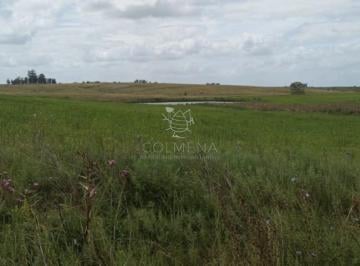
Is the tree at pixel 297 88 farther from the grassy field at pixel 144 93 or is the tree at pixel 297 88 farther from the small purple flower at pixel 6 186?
the small purple flower at pixel 6 186

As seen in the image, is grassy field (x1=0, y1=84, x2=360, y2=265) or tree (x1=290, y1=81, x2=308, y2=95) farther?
tree (x1=290, y1=81, x2=308, y2=95)

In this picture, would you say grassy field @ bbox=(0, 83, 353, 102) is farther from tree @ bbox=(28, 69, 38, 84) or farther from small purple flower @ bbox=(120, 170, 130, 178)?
small purple flower @ bbox=(120, 170, 130, 178)

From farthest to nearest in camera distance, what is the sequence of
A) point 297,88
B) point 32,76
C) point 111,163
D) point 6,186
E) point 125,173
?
point 32,76
point 297,88
point 111,163
point 125,173
point 6,186

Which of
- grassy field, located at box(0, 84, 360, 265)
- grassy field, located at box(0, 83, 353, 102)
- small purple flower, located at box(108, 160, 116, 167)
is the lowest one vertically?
grassy field, located at box(0, 83, 353, 102)

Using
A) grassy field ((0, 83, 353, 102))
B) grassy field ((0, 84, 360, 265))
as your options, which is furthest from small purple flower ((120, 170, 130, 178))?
grassy field ((0, 83, 353, 102))

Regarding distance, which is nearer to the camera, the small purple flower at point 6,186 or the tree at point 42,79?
the small purple flower at point 6,186

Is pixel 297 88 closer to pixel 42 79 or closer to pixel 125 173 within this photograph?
pixel 42 79

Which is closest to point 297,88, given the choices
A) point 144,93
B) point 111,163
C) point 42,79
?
point 144,93

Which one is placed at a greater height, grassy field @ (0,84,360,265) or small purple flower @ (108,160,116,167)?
small purple flower @ (108,160,116,167)

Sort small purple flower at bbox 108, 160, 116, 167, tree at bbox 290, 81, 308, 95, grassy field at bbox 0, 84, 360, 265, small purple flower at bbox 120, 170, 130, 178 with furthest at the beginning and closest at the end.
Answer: tree at bbox 290, 81, 308, 95 < small purple flower at bbox 108, 160, 116, 167 < small purple flower at bbox 120, 170, 130, 178 < grassy field at bbox 0, 84, 360, 265

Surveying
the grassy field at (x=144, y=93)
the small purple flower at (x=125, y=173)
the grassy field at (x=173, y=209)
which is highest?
the small purple flower at (x=125, y=173)

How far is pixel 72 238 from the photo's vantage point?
441 cm

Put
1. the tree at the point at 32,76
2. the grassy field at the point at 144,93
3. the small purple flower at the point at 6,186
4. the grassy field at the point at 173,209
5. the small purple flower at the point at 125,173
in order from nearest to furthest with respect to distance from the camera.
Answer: the grassy field at the point at 173,209
the small purple flower at the point at 6,186
the small purple flower at the point at 125,173
the grassy field at the point at 144,93
the tree at the point at 32,76

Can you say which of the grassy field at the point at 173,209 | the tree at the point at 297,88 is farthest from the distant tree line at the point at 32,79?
the grassy field at the point at 173,209
